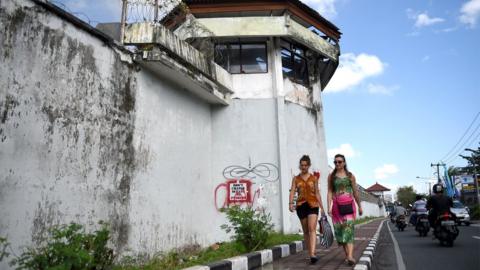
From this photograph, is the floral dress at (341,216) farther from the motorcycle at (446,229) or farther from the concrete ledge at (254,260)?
the motorcycle at (446,229)

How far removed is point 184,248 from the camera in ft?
28.5

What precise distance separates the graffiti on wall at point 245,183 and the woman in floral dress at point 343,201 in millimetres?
4761

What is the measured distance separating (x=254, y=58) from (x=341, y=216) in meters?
7.09

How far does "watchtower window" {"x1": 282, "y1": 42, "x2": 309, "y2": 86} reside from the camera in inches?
480

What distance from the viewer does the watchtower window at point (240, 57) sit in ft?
38.5

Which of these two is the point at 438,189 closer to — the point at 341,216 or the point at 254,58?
the point at 341,216

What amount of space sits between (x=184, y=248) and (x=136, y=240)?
2085 mm

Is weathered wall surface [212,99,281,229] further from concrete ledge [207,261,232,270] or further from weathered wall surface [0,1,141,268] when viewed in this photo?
concrete ledge [207,261,232,270]

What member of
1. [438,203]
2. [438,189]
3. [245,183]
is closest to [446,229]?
[438,203]

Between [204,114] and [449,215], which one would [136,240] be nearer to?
[204,114]

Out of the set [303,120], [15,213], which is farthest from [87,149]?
[303,120]

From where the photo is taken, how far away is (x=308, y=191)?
6.09 m

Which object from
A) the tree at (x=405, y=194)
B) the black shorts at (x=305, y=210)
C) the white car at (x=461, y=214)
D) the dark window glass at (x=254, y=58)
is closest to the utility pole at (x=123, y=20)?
the dark window glass at (x=254, y=58)

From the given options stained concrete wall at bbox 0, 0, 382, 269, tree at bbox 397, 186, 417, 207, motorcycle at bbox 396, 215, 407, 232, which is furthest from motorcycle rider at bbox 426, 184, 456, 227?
tree at bbox 397, 186, 417, 207
